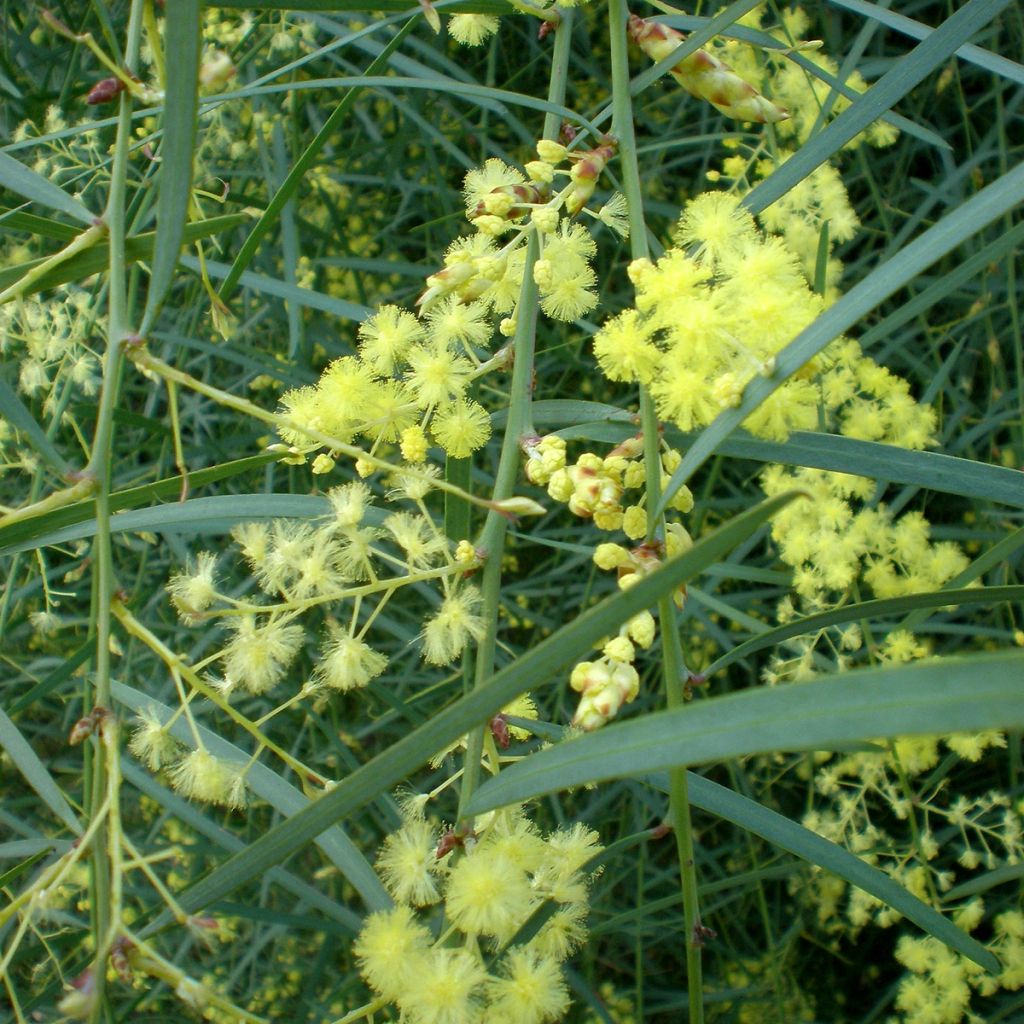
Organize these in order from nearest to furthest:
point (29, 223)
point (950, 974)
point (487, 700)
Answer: point (487, 700) < point (29, 223) < point (950, 974)

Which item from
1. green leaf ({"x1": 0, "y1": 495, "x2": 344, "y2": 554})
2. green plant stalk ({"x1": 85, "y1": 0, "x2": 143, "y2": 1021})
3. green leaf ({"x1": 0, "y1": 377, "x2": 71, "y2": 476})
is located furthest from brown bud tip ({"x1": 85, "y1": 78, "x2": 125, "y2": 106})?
green leaf ({"x1": 0, "y1": 495, "x2": 344, "y2": 554})

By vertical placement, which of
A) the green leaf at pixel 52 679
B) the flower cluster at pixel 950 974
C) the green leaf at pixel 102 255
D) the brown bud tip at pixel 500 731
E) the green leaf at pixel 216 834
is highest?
the green leaf at pixel 102 255

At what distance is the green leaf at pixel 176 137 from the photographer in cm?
69

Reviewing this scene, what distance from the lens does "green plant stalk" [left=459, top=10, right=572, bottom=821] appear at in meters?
0.85

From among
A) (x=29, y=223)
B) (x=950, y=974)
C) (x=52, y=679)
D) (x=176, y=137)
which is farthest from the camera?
(x=950, y=974)

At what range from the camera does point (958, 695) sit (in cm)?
50

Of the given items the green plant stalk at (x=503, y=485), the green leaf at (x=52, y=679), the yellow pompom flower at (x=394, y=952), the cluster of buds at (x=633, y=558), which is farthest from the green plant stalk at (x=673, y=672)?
the green leaf at (x=52, y=679)

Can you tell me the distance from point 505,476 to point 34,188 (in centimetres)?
50

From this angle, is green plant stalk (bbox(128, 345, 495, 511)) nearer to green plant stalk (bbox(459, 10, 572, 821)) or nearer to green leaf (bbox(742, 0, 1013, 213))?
green plant stalk (bbox(459, 10, 572, 821))

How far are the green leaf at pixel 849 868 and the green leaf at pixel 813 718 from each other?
1.21 feet

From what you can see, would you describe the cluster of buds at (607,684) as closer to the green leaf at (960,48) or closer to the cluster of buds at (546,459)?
the cluster of buds at (546,459)

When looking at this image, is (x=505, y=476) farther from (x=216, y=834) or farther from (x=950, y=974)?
(x=950, y=974)

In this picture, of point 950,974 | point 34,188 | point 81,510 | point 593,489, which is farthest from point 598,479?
point 950,974

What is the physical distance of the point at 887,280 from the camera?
725 mm
